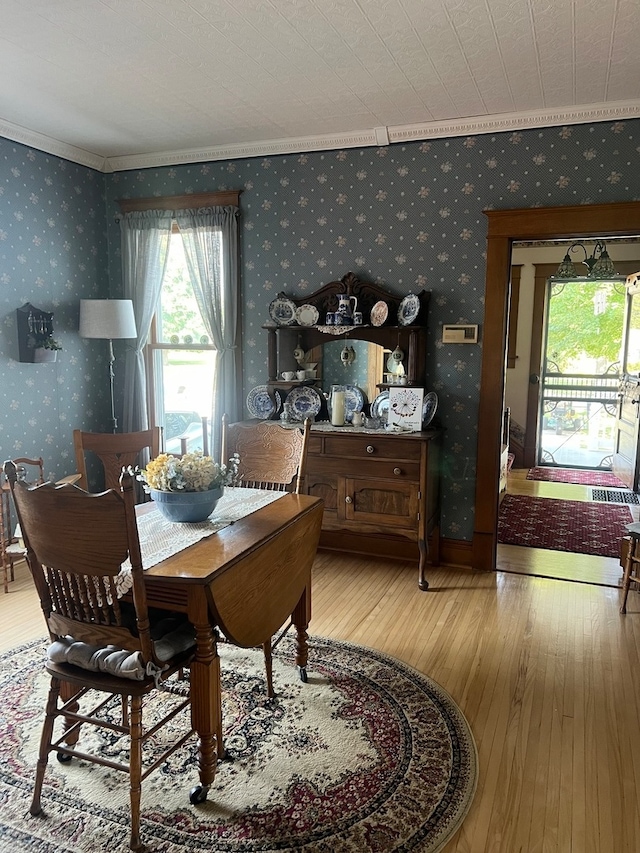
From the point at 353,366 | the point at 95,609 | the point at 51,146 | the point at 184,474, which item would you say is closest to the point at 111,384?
the point at 51,146

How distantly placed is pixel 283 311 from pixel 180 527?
2275 millimetres

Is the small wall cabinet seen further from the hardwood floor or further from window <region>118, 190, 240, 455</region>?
the hardwood floor

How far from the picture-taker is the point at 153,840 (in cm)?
173

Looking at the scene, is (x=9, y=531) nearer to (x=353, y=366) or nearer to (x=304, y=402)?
(x=304, y=402)

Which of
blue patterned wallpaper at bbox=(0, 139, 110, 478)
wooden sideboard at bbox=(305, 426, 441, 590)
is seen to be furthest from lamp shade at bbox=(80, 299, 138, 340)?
wooden sideboard at bbox=(305, 426, 441, 590)

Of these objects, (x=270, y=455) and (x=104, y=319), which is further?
(x=104, y=319)

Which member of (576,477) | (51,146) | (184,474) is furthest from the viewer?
(576,477)

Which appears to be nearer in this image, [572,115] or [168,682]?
[168,682]

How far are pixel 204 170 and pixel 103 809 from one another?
3780 millimetres

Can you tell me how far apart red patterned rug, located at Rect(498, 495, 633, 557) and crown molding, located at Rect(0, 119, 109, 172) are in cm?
394

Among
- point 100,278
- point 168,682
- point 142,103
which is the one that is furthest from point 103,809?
point 100,278

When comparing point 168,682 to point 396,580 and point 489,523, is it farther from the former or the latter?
point 489,523

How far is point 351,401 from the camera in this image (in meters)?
4.08

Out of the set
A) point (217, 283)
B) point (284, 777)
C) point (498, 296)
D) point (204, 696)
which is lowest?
point (284, 777)
